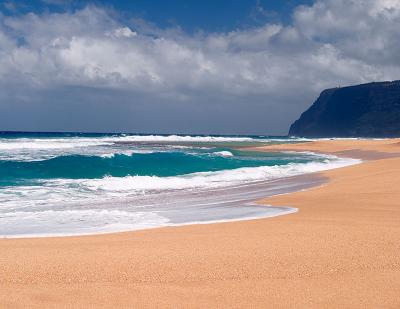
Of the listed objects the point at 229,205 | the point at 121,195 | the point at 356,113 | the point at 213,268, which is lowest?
the point at 121,195

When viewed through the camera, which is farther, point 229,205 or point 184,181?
point 184,181

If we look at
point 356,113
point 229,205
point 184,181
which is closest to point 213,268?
point 229,205

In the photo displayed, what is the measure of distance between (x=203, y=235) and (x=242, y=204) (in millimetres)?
5197

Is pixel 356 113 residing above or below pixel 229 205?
above

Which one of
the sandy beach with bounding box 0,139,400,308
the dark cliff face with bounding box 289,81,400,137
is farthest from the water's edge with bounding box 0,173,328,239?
the dark cliff face with bounding box 289,81,400,137

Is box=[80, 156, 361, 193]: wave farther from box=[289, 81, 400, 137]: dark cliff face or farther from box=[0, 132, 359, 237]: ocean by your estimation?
box=[289, 81, 400, 137]: dark cliff face

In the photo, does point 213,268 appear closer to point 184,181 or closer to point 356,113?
point 184,181

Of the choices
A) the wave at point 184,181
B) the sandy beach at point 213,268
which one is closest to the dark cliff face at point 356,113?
the wave at point 184,181

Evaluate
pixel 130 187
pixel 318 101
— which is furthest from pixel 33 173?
pixel 318 101

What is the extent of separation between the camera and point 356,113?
14075 cm

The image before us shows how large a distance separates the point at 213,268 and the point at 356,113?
144 metres

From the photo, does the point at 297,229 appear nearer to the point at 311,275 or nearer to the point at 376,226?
the point at 376,226

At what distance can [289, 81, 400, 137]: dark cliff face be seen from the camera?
128875mm

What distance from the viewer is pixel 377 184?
1475cm
